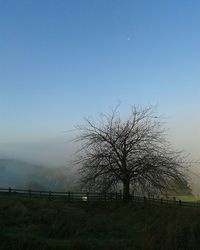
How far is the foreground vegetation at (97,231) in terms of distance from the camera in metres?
17.0

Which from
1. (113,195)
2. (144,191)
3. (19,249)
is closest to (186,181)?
(144,191)

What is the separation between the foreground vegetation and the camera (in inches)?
670

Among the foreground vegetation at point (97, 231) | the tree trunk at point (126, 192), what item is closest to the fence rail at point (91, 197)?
the tree trunk at point (126, 192)

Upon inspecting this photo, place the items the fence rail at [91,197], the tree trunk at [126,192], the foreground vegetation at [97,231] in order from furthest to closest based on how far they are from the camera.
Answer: the tree trunk at [126,192]
the fence rail at [91,197]
the foreground vegetation at [97,231]

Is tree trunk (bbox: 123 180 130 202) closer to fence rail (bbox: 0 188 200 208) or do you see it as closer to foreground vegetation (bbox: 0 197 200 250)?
fence rail (bbox: 0 188 200 208)

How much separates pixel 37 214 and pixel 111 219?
15.3ft

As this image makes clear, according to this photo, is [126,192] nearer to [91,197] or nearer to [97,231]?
[91,197]

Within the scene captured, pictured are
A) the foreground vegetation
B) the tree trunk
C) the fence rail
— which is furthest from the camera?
the tree trunk

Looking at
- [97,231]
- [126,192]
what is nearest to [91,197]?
[126,192]

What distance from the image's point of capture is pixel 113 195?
40.4 meters

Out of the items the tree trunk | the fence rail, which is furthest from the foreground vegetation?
the tree trunk

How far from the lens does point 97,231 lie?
2214 centimetres

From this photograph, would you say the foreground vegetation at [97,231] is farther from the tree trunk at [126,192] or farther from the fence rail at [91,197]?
the tree trunk at [126,192]

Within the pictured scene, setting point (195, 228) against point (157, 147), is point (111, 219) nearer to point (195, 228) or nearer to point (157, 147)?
point (195, 228)
